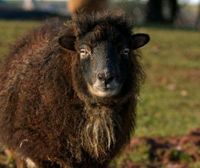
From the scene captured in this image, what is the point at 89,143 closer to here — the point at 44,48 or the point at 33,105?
the point at 33,105

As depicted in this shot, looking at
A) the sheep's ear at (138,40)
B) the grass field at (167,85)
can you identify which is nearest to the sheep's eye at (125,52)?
the sheep's ear at (138,40)

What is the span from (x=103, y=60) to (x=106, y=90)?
342mm

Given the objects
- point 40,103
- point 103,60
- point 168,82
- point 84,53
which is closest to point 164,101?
point 168,82

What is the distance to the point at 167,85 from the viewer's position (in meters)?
17.4

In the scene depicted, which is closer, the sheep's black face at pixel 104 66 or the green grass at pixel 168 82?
the sheep's black face at pixel 104 66

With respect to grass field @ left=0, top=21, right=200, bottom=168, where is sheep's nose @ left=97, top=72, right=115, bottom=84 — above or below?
above

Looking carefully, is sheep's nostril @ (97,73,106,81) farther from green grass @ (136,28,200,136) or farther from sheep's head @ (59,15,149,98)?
green grass @ (136,28,200,136)

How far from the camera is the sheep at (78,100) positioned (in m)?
6.39

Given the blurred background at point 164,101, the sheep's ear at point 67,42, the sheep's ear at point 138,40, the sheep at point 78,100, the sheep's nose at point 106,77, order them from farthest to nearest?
the blurred background at point 164,101, the sheep's ear at point 138,40, the sheep's ear at point 67,42, the sheep at point 78,100, the sheep's nose at point 106,77

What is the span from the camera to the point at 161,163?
30.6 ft

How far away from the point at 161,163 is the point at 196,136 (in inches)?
50.6

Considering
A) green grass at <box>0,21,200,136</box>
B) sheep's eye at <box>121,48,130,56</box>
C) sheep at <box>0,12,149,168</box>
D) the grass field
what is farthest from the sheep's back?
green grass at <box>0,21,200,136</box>

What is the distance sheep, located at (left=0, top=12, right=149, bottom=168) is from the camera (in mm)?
6391

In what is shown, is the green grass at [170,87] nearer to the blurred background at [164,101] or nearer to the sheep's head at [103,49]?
the blurred background at [164,101]
